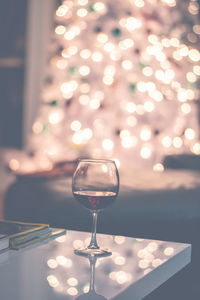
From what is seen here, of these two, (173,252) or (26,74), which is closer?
(173,252)

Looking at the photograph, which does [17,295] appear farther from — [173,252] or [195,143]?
[195,143]

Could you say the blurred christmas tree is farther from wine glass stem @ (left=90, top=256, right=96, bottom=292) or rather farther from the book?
wine glass stem @ (left=90, top=256, right=96, bottom=292)

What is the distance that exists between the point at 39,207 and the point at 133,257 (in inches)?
37.0

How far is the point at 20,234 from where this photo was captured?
911mm

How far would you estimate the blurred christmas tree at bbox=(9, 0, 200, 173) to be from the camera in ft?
11.3

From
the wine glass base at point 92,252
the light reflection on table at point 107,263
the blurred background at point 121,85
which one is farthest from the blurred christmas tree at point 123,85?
the wine glass base at point 92,252

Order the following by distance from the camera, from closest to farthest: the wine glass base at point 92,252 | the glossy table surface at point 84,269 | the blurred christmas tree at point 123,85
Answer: the glossy table surface at point 84,269
the wine glass base at point 92,252
the blurred christmas tree at point 123,85

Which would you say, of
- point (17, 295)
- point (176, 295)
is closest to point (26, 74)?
point (176, 295)

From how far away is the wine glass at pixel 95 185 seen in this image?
863 millimetres

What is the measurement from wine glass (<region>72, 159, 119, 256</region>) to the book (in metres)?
0.11

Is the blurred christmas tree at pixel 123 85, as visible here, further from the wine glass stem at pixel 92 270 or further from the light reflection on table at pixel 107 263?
the wine glass stem at pixel 92 270

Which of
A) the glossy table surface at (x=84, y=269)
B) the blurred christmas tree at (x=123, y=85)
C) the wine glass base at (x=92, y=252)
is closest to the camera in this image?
the glossy table surface at (x=84, y=269)

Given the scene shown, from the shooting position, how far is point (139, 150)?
11.3ft

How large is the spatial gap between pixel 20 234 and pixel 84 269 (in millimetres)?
197
